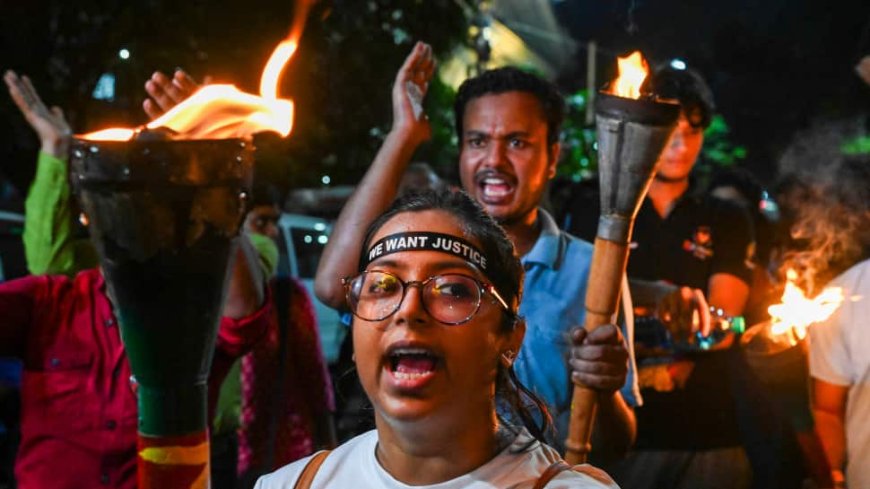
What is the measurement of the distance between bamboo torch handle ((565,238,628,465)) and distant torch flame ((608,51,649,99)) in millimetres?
447

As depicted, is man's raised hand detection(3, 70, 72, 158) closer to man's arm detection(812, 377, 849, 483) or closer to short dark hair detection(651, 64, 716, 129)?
short dark hair detection(651, 64, 716, 129)

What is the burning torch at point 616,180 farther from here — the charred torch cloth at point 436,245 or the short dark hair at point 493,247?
the charred torch cloth at point 436,245

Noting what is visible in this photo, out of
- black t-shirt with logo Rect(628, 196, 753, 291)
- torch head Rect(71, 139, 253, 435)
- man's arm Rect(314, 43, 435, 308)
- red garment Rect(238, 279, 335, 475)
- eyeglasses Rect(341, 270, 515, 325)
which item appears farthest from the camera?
red garment Rect(238, 279, 335, 475)

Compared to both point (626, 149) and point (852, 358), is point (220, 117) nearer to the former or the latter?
point (626, 149)

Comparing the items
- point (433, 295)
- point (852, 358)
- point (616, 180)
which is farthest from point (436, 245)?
point (852, 358)

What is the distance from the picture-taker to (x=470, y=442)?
2.19 metres

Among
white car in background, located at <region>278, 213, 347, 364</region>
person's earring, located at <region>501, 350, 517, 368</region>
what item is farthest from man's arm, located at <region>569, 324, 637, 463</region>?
white car in background, located at <region>278, 213, 347, 364</region>

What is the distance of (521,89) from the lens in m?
3.79

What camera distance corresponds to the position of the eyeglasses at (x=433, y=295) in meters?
2.17

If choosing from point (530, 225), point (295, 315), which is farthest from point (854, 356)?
point (295, 315)

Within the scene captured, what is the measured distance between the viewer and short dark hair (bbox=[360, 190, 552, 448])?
232 centimetres

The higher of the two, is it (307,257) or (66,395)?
(307,257)

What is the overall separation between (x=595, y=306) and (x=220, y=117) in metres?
1.50

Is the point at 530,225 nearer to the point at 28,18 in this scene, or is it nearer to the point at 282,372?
the point at 282,372
